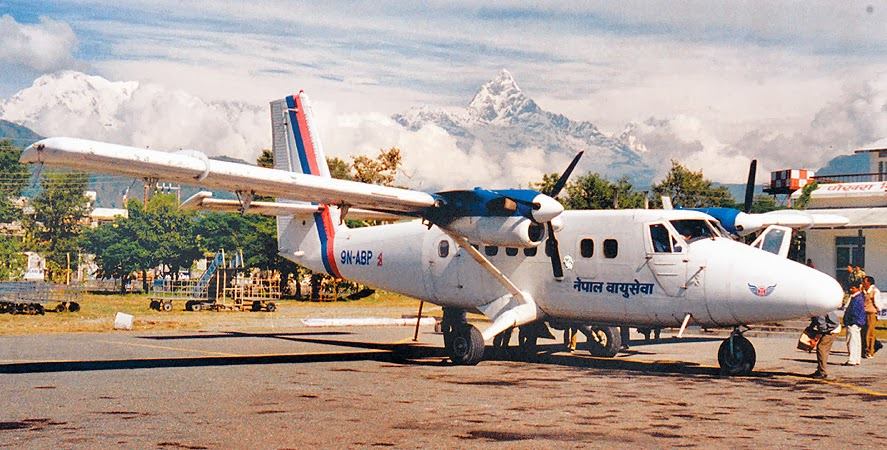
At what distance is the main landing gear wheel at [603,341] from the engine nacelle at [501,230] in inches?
158

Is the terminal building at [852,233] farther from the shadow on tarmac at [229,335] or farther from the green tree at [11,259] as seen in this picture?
the green tree at [11,259]

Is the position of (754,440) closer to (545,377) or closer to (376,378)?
(545,377)

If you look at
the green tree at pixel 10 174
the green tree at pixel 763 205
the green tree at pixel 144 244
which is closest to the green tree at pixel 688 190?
the green tree at pixel 763 205

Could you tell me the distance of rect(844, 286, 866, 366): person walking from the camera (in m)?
21.9

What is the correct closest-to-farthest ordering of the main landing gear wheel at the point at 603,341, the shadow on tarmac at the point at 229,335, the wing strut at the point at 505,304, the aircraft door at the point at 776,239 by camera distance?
the wing strut at the point at 505,304 → the aircraft door at the point at 776,239 → the main landing gear wheel at the point at 603,341 → the shadow on tarmac at the point at 229,335

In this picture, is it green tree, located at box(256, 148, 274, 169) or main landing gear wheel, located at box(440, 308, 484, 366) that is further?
green tree, located at box(256, 148, 274, 169)

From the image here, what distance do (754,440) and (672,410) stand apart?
2597 mm

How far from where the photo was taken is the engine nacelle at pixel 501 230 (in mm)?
20594

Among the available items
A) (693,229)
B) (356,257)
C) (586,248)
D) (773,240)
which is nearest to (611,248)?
(586,248)

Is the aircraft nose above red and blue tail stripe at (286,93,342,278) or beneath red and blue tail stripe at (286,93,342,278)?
beneath

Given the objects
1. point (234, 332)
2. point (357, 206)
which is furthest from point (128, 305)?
point (357, 206)

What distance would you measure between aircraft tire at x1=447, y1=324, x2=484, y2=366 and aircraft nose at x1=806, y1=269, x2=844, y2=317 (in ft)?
22.7

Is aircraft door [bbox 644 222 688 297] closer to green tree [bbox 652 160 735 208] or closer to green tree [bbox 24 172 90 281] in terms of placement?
green tree [bbox 652 160 735 208]

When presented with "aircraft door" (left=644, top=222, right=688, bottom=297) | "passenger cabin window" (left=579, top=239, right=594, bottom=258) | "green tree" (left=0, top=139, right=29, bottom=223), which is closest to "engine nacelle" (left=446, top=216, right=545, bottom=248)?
"passenger cabin window" (left=579, top=239, right=594, bottom=258)
